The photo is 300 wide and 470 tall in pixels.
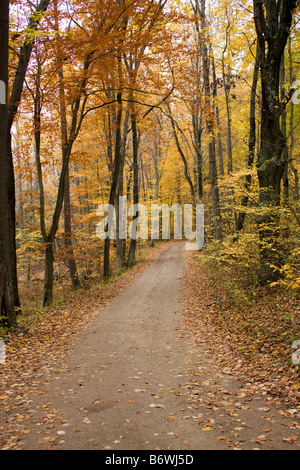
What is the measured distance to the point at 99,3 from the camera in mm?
10555

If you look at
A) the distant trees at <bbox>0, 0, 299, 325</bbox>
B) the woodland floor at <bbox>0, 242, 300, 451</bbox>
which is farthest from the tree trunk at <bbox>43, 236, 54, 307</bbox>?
the woodland floor at <bbox>0, 242, 300, 451</bbox>

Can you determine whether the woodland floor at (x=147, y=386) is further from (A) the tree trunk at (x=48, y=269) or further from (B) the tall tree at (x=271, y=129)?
(A) the tree trunk at (x=48, y=269)

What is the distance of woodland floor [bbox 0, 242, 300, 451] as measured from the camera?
3.82 m

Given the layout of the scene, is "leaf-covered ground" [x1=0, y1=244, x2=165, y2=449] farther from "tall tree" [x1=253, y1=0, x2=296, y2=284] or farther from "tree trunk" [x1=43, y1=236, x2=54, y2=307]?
"tall tree" [x1=253, y1=0, x2=296, y2=284]

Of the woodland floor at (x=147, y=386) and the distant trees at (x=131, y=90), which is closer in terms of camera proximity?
the woodland floor at (x=147, y=386)

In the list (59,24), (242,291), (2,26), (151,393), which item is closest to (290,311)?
(242,291)

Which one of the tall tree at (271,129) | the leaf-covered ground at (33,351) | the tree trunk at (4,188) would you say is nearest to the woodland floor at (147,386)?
the leaf-covered ground at (33,351)

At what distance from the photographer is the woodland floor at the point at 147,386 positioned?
12.5ft

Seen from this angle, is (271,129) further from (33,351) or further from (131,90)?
(33,351)

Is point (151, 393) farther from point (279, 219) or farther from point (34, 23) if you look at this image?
point (34, 23)

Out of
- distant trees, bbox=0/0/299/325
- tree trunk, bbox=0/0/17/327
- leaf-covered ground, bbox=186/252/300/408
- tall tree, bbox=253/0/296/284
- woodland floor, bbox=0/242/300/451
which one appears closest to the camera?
woodland floor, bbox=0/242/300/451

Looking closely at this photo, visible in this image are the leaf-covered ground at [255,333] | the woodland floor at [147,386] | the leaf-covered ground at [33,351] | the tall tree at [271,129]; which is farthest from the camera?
the tall tree at [271,129]

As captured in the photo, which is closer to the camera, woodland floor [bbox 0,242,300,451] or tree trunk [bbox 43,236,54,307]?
woodland floor [bbox 0,242,300,451]

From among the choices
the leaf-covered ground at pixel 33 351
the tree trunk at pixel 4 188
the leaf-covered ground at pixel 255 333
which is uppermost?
the tree trunk at pixel 4 188
